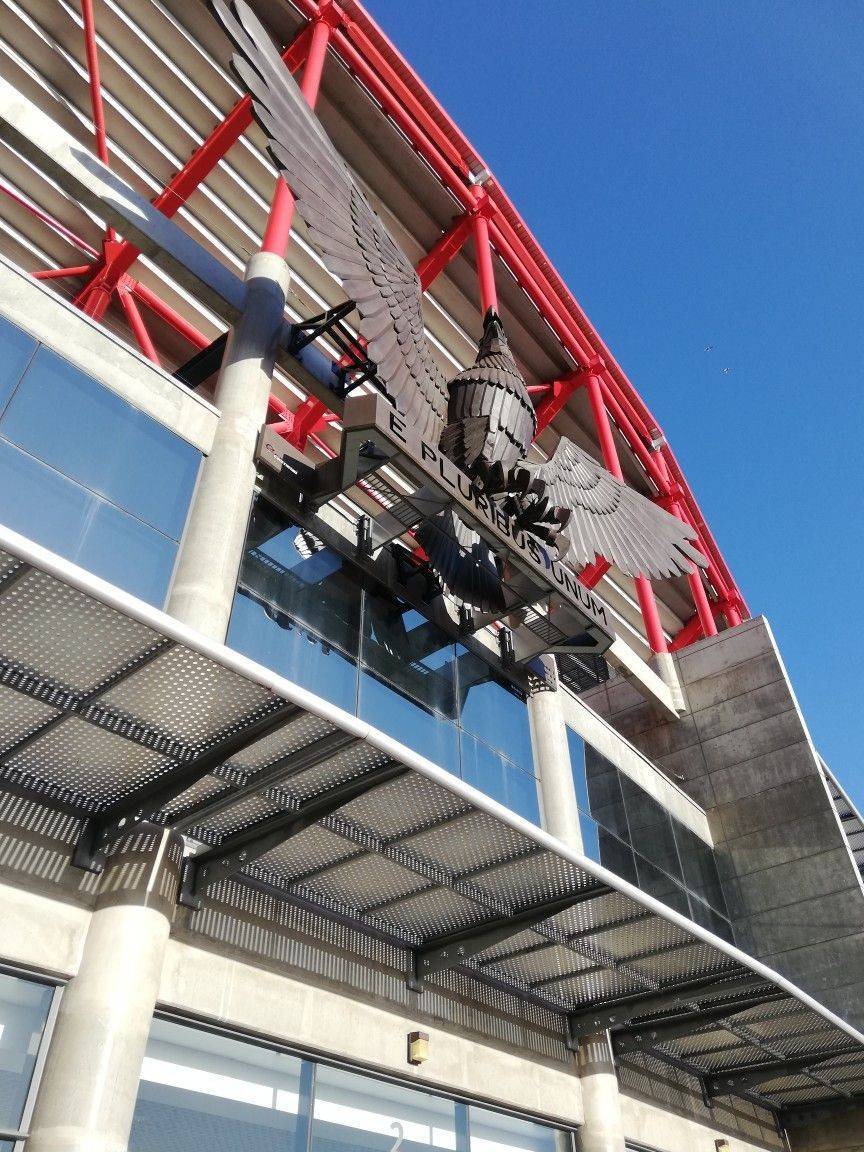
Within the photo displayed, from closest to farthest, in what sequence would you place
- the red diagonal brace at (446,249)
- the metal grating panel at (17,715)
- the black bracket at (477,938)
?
the metal grating panel at (17,715), the black bracket at (477,938), the red diagonal brace at (446,249)

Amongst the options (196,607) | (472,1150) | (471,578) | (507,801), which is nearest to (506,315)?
(471,578)

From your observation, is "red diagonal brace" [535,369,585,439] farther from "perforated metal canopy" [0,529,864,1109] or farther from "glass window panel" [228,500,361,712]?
"perforated metal canopy" [0,529,864,1109]

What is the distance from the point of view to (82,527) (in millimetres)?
8422

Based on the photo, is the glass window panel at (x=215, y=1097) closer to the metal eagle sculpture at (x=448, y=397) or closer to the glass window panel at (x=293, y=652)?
the glass window panel at (x=293, y=652)

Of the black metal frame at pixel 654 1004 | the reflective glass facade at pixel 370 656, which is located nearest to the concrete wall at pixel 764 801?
the black metal frame at pixel 654 1004

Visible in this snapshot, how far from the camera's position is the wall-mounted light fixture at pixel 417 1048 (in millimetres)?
10016

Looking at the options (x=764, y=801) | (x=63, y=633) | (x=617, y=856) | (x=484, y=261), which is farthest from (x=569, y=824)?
(x=484, y=261)

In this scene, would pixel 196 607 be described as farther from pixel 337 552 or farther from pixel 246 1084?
pixel 246 1084

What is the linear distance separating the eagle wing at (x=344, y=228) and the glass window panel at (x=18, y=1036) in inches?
274

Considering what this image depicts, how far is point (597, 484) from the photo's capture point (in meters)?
15.3

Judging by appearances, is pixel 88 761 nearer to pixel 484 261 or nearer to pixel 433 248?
pixel 484 261

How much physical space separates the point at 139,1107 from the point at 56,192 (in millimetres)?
16407

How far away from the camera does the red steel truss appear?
17.2m

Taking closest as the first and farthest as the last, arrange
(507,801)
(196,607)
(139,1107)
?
(139,1107)
(196,607)
(507,801)
